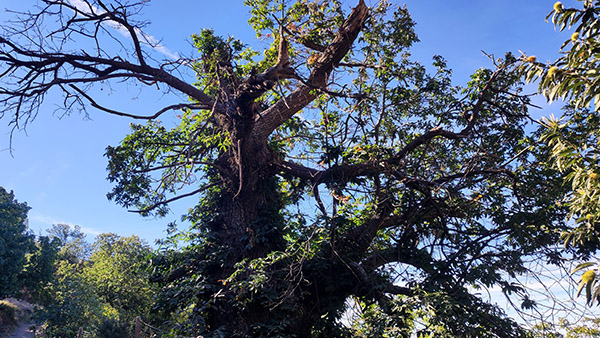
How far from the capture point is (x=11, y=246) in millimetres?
17094

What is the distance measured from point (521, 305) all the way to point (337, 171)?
9.70 ft

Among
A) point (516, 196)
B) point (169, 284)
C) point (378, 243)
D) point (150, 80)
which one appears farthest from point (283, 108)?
point (516, 196)

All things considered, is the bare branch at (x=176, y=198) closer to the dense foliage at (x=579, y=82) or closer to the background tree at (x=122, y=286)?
the dense foliage at (x=579, y=82)

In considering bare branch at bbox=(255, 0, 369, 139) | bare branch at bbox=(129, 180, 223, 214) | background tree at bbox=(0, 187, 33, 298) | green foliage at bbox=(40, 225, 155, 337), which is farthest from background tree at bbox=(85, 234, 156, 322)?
bare branch at bbox=(255, 0, 369, 139)

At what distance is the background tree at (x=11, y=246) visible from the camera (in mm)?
16594

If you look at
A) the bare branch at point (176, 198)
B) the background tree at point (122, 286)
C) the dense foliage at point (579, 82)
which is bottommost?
the dense foliage at point (579, 82)

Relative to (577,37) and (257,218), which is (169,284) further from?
(577,37)

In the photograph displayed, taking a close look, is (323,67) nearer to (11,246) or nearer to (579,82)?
(579,82)

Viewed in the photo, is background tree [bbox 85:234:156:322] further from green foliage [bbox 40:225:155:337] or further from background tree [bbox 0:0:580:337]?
background tree [bbox 0:0:580:337]

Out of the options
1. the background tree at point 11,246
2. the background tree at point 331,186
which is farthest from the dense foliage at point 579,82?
the background tree at point 11,246

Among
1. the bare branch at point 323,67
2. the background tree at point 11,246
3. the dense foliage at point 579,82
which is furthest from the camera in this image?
the background tree at point 11,246

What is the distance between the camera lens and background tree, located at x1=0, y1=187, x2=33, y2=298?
16.6 m

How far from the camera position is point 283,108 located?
7613mm

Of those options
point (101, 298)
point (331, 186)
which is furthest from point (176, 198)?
point (101, 298)
